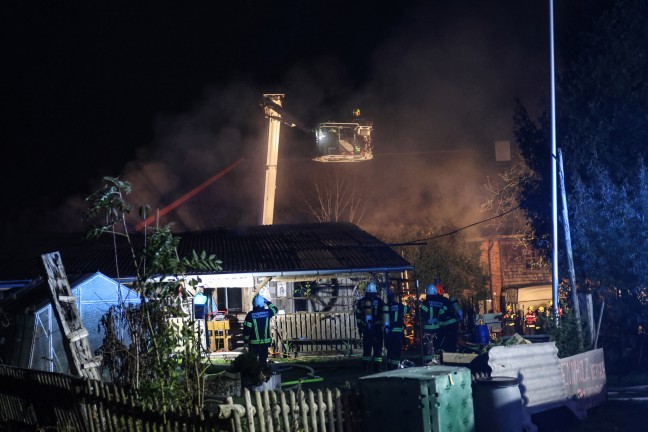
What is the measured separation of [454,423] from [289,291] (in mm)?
14793

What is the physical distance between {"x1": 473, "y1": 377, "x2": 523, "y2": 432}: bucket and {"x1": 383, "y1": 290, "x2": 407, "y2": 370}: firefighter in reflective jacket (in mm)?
5144

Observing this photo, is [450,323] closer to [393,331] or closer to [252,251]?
[393,331]

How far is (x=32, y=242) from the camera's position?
22.9 m

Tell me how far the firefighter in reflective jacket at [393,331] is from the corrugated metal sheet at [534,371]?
430 centimetres

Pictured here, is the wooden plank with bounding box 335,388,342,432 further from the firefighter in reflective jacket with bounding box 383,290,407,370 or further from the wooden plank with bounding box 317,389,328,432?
the firefighter in reflective jacket with bounding box 383,290,407,370

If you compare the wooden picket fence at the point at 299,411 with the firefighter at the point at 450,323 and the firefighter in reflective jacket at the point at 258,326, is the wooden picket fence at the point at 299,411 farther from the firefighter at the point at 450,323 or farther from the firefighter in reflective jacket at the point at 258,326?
the firefighter at the point at 450,323

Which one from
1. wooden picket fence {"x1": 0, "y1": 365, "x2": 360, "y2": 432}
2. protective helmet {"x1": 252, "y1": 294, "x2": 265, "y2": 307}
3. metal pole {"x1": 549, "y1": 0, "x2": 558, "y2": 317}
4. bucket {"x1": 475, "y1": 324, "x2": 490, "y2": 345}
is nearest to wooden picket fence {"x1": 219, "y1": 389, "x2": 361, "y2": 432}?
wooden picket fence {"x1": 0, "y1": 365, "x2": 360, "y2": 432}

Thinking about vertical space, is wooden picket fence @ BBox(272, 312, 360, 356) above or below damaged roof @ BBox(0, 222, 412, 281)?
below

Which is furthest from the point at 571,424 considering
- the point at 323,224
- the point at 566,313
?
the point at 323,224

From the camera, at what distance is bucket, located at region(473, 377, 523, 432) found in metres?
7.74

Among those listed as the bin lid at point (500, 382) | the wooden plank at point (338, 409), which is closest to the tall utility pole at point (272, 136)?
the bin lid at point (500, 382)

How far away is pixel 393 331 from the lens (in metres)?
13.2

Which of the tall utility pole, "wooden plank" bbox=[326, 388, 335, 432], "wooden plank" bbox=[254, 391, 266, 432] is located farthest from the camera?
the tall utility pole

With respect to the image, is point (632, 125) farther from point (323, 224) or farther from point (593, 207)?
point (323, 224)
